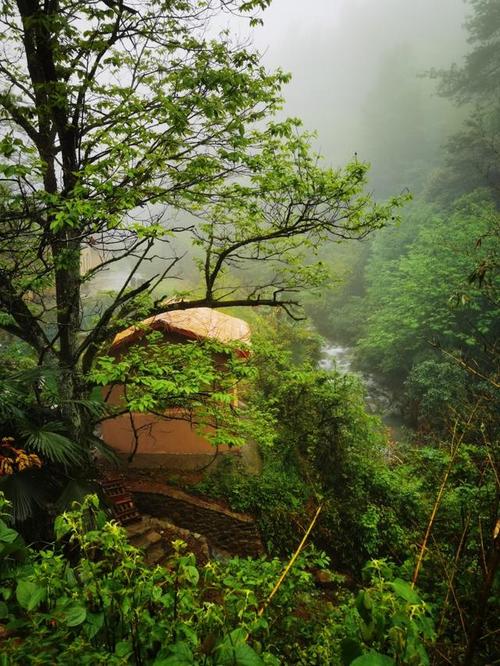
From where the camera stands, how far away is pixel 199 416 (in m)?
7.28

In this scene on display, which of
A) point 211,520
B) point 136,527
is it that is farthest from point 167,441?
point 211,520

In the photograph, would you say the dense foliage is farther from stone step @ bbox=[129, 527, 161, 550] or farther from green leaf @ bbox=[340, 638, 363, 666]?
stone step @ bbox=[129, 527, 161, 550]

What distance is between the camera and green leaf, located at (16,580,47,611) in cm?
136

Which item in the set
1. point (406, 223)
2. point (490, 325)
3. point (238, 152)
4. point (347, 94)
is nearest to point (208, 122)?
point (238, 152)

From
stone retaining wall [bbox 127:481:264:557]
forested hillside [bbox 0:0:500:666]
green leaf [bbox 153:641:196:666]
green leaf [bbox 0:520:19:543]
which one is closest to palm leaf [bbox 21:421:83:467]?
forested hillside [bbox 0:0:500:666]

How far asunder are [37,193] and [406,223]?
87.8 feet

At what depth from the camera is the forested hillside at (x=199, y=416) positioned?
1.56m

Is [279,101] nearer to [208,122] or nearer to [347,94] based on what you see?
[208,122]

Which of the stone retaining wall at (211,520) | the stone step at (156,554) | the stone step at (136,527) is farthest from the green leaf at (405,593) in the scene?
the stone step at (136,527)

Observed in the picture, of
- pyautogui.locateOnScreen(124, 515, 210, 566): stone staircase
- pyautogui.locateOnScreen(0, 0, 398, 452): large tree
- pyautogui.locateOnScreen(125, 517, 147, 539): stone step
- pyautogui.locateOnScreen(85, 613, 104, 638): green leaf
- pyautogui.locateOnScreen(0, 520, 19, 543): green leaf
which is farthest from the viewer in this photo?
pyautogui.locateOnScreen(125, 517, 147, 539): stone step

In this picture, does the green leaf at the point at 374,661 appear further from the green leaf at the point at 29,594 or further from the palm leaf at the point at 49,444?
the palm leaf at the point at 49,444

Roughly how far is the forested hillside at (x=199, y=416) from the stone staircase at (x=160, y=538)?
7 cm

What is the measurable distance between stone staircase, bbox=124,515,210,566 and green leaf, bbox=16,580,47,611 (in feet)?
21.1

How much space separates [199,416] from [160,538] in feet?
8.88
